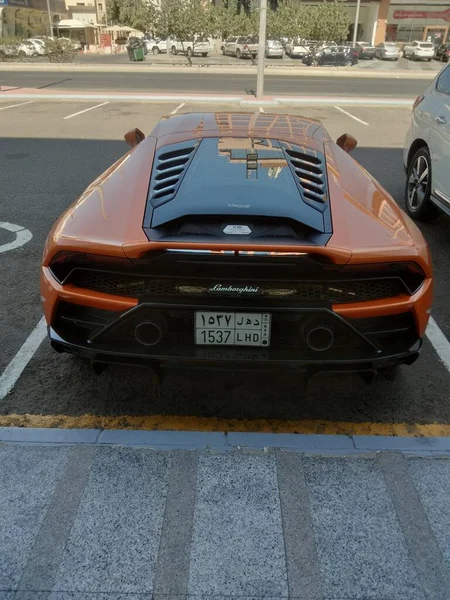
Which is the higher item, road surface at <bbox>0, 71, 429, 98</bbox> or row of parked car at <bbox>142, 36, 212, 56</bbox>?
row of parked car at <bbox>142, 36, 212, 56</bbox>

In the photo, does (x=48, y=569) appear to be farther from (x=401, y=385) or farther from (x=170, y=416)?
(x=401, y=385)

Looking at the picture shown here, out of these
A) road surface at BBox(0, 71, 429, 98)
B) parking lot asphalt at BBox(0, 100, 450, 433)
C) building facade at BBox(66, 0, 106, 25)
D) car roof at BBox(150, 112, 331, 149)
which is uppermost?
building facade at BBox(66, 0, 106, 25)

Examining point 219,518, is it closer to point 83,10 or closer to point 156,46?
point 156,46

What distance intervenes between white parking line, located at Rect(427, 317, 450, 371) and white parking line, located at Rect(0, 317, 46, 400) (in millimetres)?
2638

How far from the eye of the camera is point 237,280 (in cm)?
220

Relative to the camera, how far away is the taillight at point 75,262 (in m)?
2.23

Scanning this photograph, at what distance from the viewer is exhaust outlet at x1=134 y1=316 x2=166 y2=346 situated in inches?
88.4

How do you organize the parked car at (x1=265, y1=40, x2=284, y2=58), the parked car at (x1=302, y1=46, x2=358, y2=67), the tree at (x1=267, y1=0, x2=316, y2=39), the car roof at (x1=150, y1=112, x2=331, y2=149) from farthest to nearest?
the parked car at (x1=265, y1=40, x2=284, y2=58), the tree at (x1=267, y1=0, x2=316, y2=39), the parked car at (x1=302, y1=46, x2=358, y2=67), the car roof at (x1=150, y1=112, x2=331, y2=149)

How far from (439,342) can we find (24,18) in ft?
216

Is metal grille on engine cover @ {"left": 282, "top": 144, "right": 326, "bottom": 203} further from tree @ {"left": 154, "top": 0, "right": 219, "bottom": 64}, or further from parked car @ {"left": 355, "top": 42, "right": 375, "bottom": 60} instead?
parked car @ {"left": 355, "top": 42, "right": 375, "bottom": 60}

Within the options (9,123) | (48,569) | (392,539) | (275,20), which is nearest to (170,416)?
(48,569)

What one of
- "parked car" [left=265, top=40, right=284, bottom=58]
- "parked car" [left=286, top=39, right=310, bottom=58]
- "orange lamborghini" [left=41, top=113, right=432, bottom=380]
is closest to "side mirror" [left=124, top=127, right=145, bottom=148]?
"orange lamborghini" [left=41, top=113, right=432, bottom=380]

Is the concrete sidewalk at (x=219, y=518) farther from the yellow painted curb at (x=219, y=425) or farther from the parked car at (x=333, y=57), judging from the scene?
the parked car at (x=333, y=57)

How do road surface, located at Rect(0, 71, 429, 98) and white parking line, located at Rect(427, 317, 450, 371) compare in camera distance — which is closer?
white parking line, located at Rect(427, 317, 450, 371)
